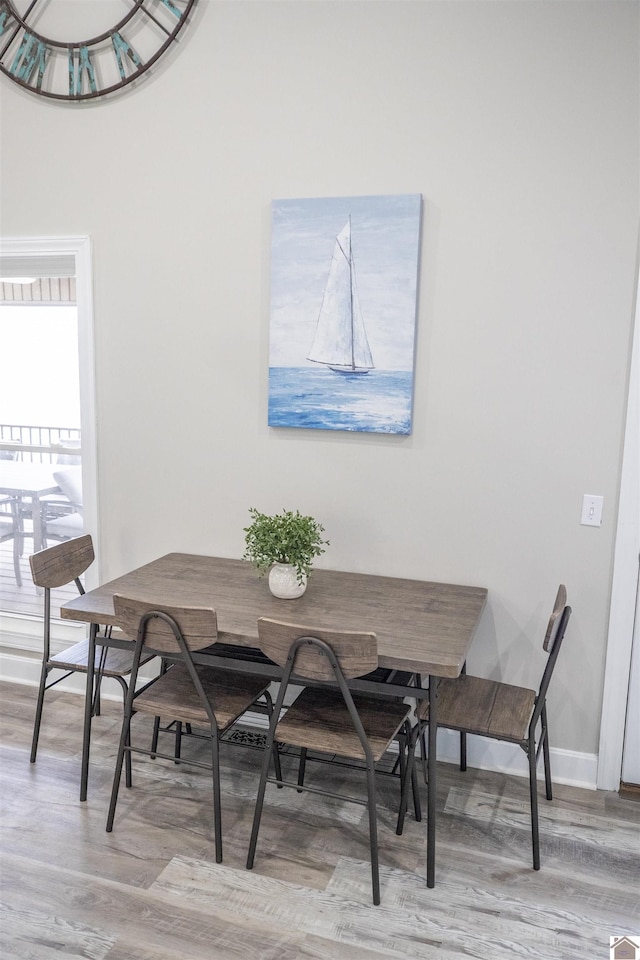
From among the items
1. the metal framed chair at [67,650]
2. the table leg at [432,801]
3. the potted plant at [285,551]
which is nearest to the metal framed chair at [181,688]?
the metal framed chair at [67,650]

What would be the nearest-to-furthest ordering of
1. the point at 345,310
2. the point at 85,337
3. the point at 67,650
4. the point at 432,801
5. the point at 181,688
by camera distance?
1. the point at 432,801
2. the point at 181,688
3. the point at 345,310
4. the point at 67,650
5. the point at 85,337

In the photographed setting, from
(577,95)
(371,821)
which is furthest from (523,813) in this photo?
(577,95)

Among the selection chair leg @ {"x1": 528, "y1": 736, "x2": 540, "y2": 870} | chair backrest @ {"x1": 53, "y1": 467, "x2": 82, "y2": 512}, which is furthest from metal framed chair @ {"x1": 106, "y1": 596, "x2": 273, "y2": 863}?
chair backrest @ {"x1": 53, "y1": 467, "x2": 82, "y2": 512}

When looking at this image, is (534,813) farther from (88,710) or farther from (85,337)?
(85,337)

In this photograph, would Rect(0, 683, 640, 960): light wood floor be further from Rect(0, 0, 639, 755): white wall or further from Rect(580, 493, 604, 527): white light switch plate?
Rect(580, 493, 604, 527): white light switch plate

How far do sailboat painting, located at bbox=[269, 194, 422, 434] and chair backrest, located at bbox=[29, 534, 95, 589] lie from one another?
1.02 m

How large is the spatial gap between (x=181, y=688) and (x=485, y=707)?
1000mm

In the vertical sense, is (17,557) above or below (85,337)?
below

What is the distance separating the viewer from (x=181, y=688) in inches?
96.7

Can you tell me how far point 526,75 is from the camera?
2.47 metres

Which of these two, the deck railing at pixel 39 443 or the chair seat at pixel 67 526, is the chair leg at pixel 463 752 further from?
the deck railing at pixel 39 443

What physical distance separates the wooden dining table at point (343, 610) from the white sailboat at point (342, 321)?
0.81 meters

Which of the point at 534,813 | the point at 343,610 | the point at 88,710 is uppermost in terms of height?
the point at 343,610

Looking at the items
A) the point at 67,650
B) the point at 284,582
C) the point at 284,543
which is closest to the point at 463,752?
the point at 284,582
